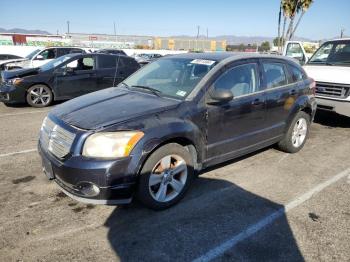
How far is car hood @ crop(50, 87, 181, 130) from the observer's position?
342 centimetres

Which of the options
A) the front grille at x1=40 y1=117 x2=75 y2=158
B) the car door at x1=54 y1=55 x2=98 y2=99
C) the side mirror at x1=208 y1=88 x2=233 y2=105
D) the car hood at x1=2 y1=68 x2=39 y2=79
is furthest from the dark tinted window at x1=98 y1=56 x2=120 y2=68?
the side mirror at x1=208 y1=88 x2=233 y2=105

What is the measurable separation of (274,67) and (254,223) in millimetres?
2626

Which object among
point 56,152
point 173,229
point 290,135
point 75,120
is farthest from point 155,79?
point 290,135

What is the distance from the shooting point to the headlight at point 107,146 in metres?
3.23

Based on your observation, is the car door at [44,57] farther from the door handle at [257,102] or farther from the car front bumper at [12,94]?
the door handle at [257,102]

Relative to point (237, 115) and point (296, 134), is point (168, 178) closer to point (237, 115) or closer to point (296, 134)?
point (237, 115)

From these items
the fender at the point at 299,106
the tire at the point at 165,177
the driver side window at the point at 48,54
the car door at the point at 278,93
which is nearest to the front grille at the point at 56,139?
the tire at the point at 165,177

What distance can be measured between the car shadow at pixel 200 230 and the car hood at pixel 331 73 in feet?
14.3

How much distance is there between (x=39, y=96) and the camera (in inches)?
372

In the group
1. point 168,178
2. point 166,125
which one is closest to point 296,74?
point 166,125

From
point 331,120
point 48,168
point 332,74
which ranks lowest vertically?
point 331,120

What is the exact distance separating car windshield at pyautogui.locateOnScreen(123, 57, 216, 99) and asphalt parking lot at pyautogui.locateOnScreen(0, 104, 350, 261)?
1.28m

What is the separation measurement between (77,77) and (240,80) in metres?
6.47

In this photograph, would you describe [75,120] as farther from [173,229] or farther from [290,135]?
[290,135]
